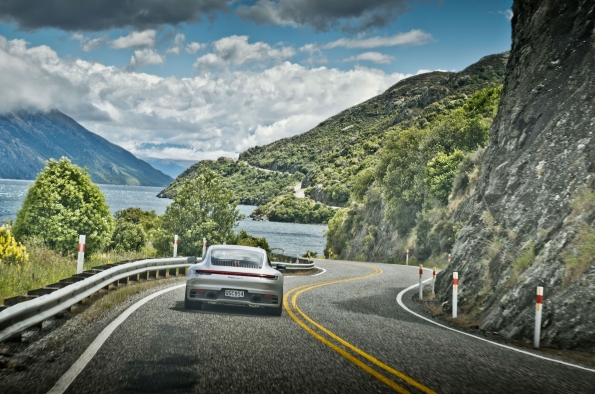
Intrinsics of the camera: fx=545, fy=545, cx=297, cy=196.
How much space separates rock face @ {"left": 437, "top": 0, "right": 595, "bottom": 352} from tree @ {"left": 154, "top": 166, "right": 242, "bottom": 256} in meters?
25.9

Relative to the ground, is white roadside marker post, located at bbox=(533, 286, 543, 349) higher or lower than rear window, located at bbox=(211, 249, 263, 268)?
lower

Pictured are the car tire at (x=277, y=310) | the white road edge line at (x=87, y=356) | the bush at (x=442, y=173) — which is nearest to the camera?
the white road edge line at (x=87, y=356)

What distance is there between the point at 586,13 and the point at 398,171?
3526 cm

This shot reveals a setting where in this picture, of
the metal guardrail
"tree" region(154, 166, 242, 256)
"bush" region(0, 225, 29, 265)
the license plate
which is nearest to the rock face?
the license plate

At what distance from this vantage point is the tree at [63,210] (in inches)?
1452

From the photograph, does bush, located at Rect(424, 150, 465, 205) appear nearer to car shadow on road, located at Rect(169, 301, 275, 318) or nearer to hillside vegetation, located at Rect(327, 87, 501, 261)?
hillside vegetation, located at Rect(327, 87, 501, 261)

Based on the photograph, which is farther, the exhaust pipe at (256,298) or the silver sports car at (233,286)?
the exhaust pipe at (256,298)

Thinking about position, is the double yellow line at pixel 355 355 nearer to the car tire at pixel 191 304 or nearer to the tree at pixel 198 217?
the car tire at pixel 191 304

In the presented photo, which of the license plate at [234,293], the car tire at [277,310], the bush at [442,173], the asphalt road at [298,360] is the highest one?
the bush at [442,173]

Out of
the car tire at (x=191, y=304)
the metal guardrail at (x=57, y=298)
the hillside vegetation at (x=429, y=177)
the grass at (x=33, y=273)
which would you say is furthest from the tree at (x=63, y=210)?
the car tire at (x=191, y=304)

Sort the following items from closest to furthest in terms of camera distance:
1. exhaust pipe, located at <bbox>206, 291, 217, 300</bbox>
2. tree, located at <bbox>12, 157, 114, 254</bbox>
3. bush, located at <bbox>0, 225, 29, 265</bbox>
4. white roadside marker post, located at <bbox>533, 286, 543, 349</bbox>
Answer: white roadside marker post, located at <bbox>533, 286, 543, 349</bbox> → exhaust pipe, located at <bbox>206, 291, 217, 300</bbox> → bush, located at <bbox>0, 225, 29, 265</bbox> → tree, located at <bbox>12, 157, 114, 254</bbox>

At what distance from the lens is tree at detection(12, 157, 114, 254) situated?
36875 millimetres

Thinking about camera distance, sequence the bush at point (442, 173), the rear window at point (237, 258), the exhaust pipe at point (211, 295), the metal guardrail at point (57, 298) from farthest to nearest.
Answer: the bush at point (442, 173), the rear window at point (237, 258), the exhaust pipe at point (211, 295), the metal guardrail at point (57, 298)

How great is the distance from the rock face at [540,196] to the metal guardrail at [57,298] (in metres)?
8.18
